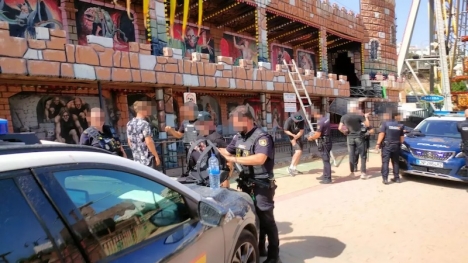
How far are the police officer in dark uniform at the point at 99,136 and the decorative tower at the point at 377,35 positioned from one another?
1789cm

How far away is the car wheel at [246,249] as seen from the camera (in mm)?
2398

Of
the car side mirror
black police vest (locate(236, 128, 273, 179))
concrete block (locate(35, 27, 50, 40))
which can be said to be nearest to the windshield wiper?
black police vest (locate(236, 128, 273, 179))

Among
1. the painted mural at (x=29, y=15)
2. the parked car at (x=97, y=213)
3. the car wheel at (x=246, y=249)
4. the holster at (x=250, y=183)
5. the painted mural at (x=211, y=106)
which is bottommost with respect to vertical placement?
the car wheel at (x=246, y=249)

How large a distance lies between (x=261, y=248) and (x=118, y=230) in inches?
85.8

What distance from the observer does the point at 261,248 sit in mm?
3328

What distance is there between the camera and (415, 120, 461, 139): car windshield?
7.03 meters

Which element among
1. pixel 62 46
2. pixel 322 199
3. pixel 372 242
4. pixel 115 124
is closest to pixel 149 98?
pixel 115 124

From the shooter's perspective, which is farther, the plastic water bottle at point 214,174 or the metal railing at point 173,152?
the metal railing at point 173,152

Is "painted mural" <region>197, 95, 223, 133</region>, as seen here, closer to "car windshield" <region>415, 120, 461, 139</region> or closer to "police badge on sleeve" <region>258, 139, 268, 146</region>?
"car windshield" <region>415, 120, 461, 139</region>

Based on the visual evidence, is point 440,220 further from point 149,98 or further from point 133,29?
point 133,29

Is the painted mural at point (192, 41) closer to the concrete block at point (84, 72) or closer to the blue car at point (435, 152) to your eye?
the concrete block at point (84, 72)

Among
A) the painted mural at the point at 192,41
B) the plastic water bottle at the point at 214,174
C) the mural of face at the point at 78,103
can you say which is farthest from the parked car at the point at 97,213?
the painted mural at the point at 192,41

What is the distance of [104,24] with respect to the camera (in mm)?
9742

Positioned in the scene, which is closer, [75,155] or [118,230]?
[75,155]
